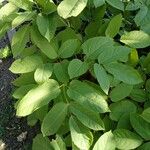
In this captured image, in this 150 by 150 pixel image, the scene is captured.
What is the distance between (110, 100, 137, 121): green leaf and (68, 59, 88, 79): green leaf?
32 cm

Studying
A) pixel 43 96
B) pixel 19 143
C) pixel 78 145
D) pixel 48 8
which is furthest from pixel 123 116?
pixel 19 143

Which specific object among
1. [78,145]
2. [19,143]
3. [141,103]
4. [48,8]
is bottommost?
[19,143]

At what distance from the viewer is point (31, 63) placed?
6.02 feet

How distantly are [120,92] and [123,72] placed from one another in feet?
0.58

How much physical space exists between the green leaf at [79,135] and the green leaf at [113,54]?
0.31m

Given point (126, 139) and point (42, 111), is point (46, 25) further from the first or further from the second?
point (126, 139)

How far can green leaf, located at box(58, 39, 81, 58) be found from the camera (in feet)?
5.92

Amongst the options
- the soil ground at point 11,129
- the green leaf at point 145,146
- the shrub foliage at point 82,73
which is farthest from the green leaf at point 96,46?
the soil ground at point 11,129

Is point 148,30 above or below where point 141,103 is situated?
above

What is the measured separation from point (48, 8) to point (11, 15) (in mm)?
188

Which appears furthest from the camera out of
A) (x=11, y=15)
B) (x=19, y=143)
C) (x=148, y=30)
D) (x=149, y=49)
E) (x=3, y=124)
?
(x=3, y=124)

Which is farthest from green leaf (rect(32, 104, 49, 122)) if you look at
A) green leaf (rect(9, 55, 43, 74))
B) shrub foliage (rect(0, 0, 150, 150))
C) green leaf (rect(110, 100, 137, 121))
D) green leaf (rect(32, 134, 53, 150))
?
green leaf (rect(110, 100, 137, 121))

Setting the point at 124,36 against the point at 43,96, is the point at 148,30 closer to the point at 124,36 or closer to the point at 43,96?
the point at 124,36

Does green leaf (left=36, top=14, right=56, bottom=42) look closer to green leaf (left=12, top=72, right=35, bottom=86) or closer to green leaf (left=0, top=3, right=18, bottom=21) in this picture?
green leaf (left=0, top=3, right=18, bottom=21)
